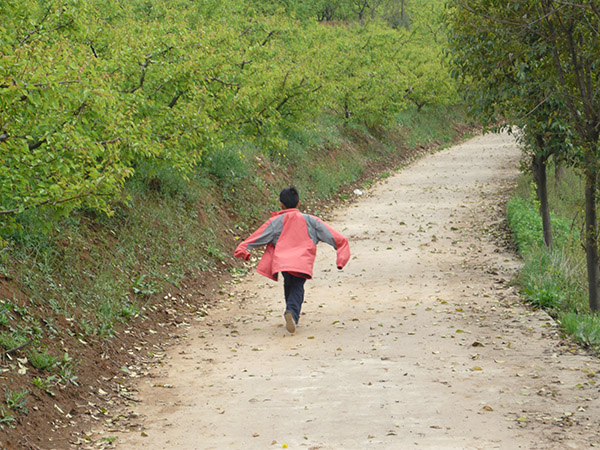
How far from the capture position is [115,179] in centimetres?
598

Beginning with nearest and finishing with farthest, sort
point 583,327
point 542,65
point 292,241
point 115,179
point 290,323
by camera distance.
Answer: point 115,179 → point 583,327 → point 290,323 → point 292,241 → point 542,65

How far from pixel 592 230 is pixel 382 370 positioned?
3242 millimetres

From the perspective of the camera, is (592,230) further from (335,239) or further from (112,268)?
(112,268)

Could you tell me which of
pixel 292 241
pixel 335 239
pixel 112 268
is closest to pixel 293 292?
pixel 292 241

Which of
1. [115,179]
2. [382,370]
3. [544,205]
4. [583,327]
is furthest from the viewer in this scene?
[544,205]

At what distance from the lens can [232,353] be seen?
24.5 ft

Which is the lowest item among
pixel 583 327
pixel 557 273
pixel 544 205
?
pixel 557 273

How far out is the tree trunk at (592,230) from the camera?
26.2 feet

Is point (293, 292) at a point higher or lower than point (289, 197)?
lower

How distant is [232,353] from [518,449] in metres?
3.53

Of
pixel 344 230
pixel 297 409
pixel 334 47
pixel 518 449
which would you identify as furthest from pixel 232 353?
pixel 334 47

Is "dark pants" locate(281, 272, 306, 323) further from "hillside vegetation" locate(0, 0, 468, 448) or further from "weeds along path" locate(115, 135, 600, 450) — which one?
"hillside vegetation" locate(0, 0, 468, 448)

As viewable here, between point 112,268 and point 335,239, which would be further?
point 112,268

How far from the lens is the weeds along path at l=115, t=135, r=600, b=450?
5.11 meters
